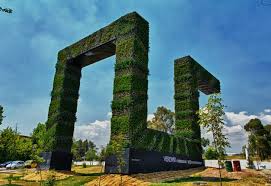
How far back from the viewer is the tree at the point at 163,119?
202 feet

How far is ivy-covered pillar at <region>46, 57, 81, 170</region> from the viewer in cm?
2581

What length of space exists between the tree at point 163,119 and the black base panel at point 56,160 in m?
36.8

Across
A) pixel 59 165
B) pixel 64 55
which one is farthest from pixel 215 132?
pixel 64 55

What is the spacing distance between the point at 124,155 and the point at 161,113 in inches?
1748

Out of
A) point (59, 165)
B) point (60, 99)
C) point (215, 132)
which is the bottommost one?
point (59, 165)

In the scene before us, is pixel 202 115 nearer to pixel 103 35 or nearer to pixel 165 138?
pixel 165 138

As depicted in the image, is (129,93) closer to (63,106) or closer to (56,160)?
(63,106)

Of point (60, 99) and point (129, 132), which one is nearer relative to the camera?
point (129, 132)

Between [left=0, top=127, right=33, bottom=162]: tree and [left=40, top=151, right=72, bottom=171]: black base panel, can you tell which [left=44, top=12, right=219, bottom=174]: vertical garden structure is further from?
[left=0, top=127, right=33, bottom=162]: tree

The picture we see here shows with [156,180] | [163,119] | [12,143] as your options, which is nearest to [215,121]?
[156,180]

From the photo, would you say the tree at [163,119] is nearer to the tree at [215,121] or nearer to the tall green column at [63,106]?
the tall green column at [63,106]

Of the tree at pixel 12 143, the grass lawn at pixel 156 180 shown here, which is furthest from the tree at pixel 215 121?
the tree at pixel 12 143

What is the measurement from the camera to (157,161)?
69.1 ft

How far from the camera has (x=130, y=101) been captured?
20.4 meters
